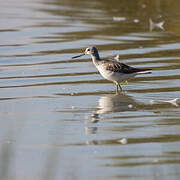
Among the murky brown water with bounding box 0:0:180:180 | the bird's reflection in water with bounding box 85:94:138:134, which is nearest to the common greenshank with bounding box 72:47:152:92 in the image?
the murky brown water with bounding box 0:0:180:180

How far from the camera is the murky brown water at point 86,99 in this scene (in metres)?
7.20

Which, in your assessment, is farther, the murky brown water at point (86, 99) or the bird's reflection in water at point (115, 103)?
the bird's reflection in water at point (115, 103)

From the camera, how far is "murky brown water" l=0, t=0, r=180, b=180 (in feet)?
23.6

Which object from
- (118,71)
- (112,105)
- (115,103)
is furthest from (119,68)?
(112,105)

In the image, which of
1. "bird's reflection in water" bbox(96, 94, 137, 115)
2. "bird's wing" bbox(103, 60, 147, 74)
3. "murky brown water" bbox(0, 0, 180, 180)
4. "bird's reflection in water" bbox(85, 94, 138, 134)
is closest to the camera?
"murky brown water" bbox(0, 0, 180, 180)

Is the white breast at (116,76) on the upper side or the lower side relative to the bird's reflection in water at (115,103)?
upper

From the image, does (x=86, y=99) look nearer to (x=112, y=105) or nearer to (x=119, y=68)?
(x=112, y=105)

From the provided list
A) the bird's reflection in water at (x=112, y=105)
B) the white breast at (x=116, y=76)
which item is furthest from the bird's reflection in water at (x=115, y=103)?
the white breast at (x=116, y=76)

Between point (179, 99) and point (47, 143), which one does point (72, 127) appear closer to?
point (47, 143)

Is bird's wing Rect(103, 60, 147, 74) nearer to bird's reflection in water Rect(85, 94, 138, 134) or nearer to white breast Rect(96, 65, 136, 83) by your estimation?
white breast Rect(96, 65, 136, 83)

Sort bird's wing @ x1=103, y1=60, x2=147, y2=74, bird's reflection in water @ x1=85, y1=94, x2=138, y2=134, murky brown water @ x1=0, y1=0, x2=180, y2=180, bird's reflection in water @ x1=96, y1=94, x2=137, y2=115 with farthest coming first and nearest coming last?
bird's wing @ x1=103, y1=60, x2=147, y2=74
bird's reflection in water @ x1=96, y1=94, x2=137, y2=115
bird's reflection in water @ x1=85, y1=94, x2=138, y2=134
murky brown water @ x1=0, y1=0, x2=180, y2=180

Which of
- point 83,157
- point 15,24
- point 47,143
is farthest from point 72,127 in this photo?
point 15,24

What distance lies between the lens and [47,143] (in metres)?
8.15

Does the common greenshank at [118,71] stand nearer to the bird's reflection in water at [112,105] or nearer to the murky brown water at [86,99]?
the murky brown water at [86,99]
